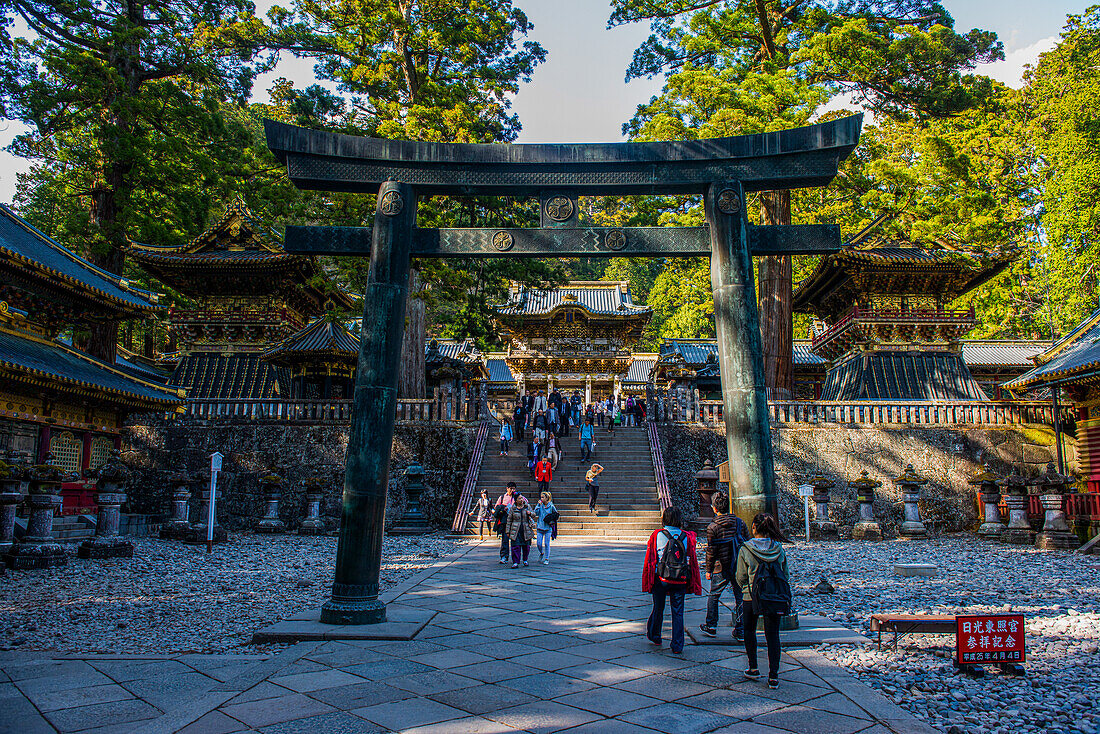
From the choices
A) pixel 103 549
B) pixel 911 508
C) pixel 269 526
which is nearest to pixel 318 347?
pixel 269 526

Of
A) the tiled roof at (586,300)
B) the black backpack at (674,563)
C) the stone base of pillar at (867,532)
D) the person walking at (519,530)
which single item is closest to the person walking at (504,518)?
the person walking at (519,530)

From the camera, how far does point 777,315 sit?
19047 millimetres

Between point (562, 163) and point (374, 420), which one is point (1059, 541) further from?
point (374, 420)

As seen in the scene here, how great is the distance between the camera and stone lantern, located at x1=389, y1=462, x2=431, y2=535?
1550 cm

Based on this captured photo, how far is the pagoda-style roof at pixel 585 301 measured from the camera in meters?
33.4

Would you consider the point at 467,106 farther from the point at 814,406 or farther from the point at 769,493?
the point at 769,493

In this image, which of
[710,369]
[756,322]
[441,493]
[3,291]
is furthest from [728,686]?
[710,369]

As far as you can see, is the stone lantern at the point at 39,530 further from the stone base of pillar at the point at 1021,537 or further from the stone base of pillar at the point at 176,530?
the stone base of pillar at the point at 1021,537

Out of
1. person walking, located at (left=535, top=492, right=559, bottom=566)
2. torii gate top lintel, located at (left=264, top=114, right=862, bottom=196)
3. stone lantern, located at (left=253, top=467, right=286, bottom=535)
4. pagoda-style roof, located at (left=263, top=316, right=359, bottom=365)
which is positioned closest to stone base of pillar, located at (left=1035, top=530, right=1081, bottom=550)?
person walking, located at (left=535, top=492, right=559, bottom=566)

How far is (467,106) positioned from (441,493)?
11.0 metres

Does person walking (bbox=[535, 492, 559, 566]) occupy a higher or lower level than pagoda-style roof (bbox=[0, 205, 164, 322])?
lower

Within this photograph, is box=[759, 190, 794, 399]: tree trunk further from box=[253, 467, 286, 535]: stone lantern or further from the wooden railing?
box=[253, 467, 286, 535]: stone lantern

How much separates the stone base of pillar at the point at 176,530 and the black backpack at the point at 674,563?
12863 millimetres

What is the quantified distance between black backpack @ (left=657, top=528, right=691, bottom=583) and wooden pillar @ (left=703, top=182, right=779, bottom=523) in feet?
3.10
